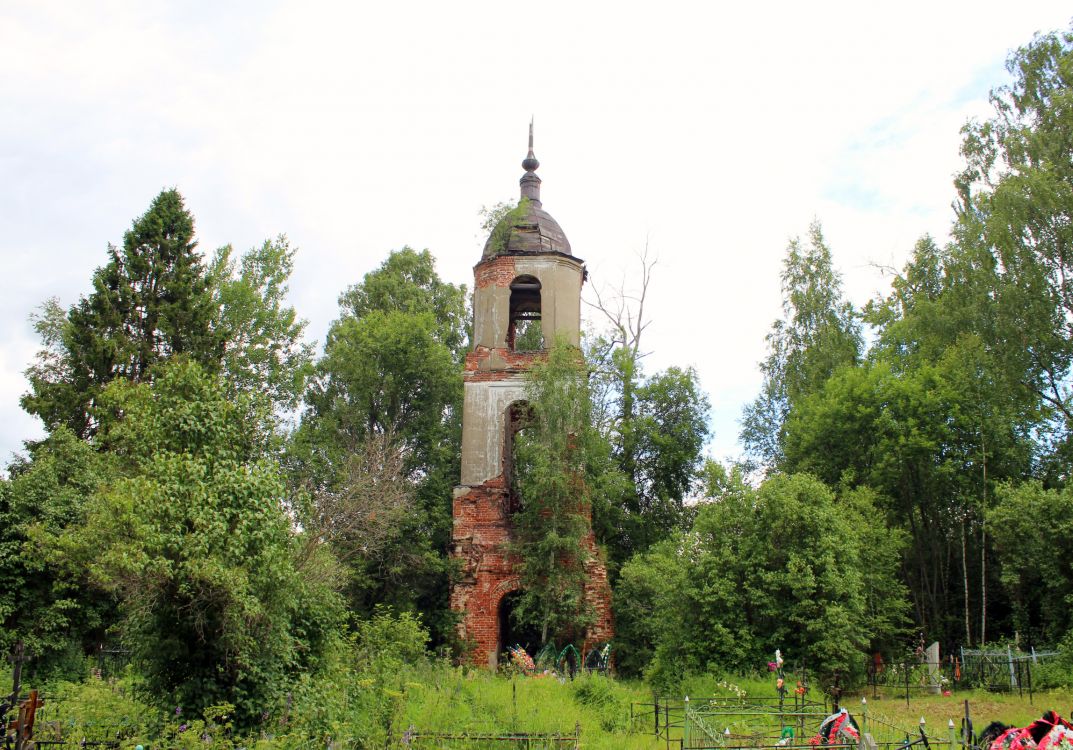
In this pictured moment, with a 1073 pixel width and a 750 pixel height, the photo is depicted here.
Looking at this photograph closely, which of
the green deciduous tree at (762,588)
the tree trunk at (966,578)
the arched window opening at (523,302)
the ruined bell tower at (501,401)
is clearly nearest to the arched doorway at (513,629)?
the ruined bell tower at (501,401)

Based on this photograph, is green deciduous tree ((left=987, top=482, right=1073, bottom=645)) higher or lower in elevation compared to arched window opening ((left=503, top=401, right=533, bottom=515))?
lower

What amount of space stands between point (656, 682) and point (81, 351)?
52.3 ft

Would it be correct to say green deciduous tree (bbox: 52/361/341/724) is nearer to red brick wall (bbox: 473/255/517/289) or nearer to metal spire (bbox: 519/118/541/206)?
red brick wall (bbox: 473/255/517/289)

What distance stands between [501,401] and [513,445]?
5.43 ft

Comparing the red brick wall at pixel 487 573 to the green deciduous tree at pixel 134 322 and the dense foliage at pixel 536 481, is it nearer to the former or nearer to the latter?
the dense foliage at pixel 536 481

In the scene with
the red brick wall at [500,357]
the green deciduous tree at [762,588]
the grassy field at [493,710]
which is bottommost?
the grassy field at [493,710]

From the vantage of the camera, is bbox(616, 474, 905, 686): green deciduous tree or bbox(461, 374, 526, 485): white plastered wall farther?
bbox(461, 374, 526, 485): white plastered wall

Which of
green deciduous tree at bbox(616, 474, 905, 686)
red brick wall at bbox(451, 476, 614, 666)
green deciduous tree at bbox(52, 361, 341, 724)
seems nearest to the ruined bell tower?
red brick wall at bbox(451, 476, 614, 666)

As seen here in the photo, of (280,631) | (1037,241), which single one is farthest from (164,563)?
(1037,241)

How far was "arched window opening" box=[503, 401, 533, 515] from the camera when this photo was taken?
22.9m

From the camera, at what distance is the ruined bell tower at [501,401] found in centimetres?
2172

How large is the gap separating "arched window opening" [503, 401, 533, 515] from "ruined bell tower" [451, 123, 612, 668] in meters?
0.03

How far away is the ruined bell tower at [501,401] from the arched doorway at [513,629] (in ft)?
0.20

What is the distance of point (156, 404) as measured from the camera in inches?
458
